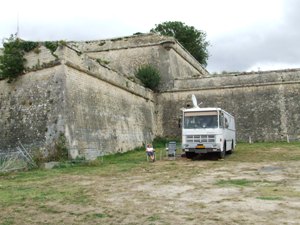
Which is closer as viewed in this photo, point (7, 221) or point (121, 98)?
point (7, 221)

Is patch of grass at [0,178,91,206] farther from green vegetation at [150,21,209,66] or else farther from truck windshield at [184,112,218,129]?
green vegetation at [150,21,209,66]

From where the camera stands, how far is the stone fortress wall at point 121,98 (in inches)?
687

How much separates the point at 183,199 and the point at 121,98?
1541 centimetres

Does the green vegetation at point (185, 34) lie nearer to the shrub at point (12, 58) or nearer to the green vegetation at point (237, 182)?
the shrub at point (12, 58)

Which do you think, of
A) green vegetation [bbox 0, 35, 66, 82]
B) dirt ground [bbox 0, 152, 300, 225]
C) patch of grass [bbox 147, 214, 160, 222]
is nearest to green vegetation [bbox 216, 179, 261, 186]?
dirt ground [bbox 0, 152, 300, 225]

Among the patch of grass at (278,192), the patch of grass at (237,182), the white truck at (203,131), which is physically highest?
the white truck at (203,131)

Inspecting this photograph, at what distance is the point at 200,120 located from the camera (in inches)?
698

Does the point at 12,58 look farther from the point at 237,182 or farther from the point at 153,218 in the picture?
the point at 153,218

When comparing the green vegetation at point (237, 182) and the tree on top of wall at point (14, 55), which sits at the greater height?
the tree on top of wall at point (14, 55)

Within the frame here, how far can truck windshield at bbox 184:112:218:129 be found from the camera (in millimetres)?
17564

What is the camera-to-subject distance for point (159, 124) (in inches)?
1146

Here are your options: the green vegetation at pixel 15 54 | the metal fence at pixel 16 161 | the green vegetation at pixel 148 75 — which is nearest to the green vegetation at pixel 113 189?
the metal fence at pixel 16 161

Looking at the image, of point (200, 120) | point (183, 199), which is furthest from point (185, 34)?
point (183, 199)

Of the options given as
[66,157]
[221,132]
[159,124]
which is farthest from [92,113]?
[159,124]
